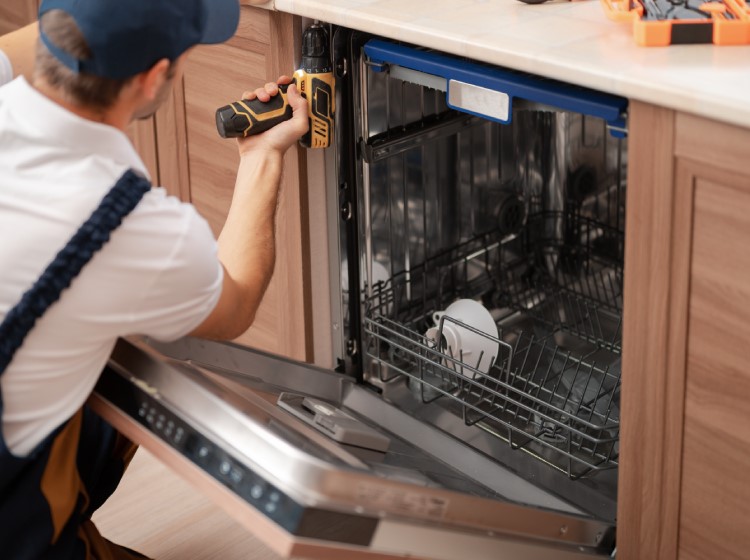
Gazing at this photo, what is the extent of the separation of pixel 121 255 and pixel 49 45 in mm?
249

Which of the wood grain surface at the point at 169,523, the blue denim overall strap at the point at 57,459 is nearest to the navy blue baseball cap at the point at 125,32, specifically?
the blue denim overall strap at the point at 57,459

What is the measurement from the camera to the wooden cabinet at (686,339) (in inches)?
53.0

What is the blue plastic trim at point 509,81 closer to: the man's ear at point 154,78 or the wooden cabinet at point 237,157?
the wooden cabinet at point 237,157

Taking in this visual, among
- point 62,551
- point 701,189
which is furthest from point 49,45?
point 701,189

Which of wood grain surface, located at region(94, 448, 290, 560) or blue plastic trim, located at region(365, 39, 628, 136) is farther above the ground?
blue plastic trim, located at region(365, 39, 628, 136)

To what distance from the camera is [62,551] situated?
1.50 meters

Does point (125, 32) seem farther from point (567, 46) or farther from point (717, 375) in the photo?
point (717, 375)

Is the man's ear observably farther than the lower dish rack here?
No

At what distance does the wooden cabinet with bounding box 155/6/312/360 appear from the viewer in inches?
74.6

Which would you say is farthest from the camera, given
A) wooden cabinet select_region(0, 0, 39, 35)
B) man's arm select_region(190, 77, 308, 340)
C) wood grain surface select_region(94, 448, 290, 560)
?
wooden cabinet select_region(0, 0, 39, 35)

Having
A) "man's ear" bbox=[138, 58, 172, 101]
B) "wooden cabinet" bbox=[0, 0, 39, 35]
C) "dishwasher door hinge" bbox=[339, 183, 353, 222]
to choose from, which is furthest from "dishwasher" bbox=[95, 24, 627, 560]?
"wooden cabinet" bbox=[0, 0, 39, 35]

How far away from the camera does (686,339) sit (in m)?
1.44

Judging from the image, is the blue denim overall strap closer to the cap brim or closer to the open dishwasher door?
the open dishwasher door

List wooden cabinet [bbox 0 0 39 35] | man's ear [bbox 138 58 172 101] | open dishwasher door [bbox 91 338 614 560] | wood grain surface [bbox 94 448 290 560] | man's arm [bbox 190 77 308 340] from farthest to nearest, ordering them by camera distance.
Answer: wooden cabinet [bbox 0 0 39 35] < wood grain surface [bbox 94 448 290 560] < man's arm [bbox 190 77 308 340] < man's ear [bbox 138 58 172 101] < open dishwasher door [bbox 91 338 614 560]
